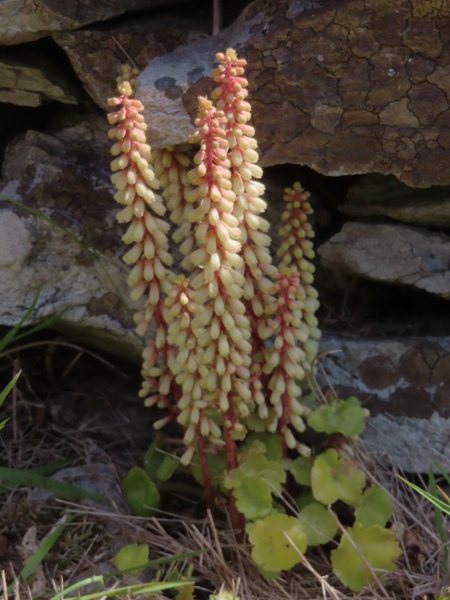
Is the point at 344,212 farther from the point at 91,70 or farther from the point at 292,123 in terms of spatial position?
the point at 91,70

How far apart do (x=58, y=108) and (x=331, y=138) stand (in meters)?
1.28

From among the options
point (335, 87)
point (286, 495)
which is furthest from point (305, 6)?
point (286, 495)

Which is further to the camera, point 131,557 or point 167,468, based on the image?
point 167,468

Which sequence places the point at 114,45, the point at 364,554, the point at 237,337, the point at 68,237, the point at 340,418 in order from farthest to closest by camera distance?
the point at 68,237 → the point at 114,45 → the point at 340,418 → the point at 364,554 → the point at 237,337

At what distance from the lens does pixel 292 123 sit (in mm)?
2510

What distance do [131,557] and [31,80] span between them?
180 cm

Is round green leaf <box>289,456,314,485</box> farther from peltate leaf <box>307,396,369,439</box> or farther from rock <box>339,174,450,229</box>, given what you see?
rock <box>339,174,450,229</box>

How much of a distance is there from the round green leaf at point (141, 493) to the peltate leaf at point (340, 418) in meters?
0.61

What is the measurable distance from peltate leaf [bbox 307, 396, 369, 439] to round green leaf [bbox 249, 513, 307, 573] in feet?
1.21

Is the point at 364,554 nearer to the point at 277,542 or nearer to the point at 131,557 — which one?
the point at 277,542

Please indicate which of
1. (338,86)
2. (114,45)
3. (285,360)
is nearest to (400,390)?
(285,360)

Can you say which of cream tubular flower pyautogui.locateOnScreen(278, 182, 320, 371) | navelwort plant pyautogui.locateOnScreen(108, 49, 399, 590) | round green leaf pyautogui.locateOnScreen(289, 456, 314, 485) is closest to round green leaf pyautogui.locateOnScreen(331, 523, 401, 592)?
navelwort plant pyautogui.locateOnScreen(108, 49, 399, 590)

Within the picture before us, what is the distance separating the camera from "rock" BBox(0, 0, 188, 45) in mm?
2539

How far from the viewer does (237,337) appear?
2.17 meters
